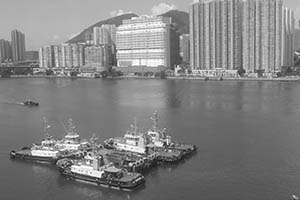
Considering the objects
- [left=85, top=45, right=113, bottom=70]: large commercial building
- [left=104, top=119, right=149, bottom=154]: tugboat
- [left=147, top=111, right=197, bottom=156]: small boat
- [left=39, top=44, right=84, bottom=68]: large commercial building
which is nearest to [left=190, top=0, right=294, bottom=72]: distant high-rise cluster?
[left=85, top=45, right=113, bottom=70]: large commercial building

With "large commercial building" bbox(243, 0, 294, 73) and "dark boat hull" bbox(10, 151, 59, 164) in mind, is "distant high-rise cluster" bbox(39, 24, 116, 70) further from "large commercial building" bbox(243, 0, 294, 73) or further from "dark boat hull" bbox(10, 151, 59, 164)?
"dark boat hull" bbox(10, 151, 59, 164)

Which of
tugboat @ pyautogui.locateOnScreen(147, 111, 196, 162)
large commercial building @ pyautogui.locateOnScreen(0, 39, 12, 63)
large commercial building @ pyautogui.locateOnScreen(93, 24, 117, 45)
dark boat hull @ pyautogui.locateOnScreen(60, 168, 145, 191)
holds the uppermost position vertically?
large commercial building @ pyautogui.locateOnScreen(93, 24, 117, 45)

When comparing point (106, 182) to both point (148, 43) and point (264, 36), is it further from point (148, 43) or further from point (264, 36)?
point (148, 43)

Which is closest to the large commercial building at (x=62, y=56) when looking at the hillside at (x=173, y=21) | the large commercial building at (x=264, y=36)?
the large commercial building at (x=264, y=36)

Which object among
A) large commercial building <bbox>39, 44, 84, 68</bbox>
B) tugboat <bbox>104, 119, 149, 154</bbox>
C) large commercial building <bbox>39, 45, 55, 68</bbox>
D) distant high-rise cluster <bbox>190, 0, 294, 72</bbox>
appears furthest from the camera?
large commercial building <bbox>39, 45, 55, 68</bbox>

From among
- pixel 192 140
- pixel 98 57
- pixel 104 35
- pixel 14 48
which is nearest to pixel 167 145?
pixel 192 140

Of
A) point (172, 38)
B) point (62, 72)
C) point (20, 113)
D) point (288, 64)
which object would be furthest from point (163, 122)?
point (62, 72)

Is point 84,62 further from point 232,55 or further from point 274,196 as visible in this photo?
point 274,196

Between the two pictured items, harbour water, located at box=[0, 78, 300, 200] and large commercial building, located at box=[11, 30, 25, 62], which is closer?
harbour water, located at box=[0, 78, 300, 200]
